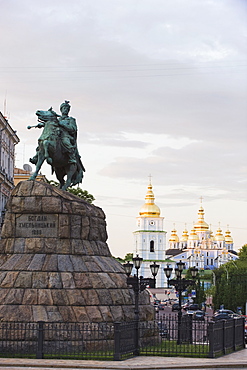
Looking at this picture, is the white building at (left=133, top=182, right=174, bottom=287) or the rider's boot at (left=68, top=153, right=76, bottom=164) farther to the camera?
the white building at (left=133, top=182, right=174, bottom=287)

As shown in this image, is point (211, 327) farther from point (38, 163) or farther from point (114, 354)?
point (38, 163)

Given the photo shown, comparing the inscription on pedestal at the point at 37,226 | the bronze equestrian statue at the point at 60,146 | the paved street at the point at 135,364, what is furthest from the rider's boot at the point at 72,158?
the paved street at the point at 135,364

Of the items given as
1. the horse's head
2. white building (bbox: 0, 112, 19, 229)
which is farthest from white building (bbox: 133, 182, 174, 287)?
the horse's head

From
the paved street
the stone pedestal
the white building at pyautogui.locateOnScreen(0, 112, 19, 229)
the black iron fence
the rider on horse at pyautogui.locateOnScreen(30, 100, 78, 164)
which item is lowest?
the paved street

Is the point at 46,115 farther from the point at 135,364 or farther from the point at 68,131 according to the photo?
the point at 135,364

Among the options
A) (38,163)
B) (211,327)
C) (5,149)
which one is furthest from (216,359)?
(5,149)

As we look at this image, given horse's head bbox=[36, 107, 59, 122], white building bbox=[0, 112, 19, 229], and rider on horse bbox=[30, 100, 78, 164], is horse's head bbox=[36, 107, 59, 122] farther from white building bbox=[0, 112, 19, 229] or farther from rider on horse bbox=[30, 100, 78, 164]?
white building bbox=[0, 112, 19, 229]

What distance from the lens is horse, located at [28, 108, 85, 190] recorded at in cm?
2831

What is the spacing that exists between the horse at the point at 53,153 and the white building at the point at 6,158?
33.9 meters

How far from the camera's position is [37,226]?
26875mm

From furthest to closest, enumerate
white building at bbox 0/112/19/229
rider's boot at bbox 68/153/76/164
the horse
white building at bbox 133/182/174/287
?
white building at bbox 133/182/174/287 → white building at bbox 0/112/19/229 → rider's boot at bbox 68/153/76/164 → the horse

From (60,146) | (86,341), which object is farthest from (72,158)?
(86,341)

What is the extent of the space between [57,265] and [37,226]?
1.81 m

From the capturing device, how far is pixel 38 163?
2827 cm
